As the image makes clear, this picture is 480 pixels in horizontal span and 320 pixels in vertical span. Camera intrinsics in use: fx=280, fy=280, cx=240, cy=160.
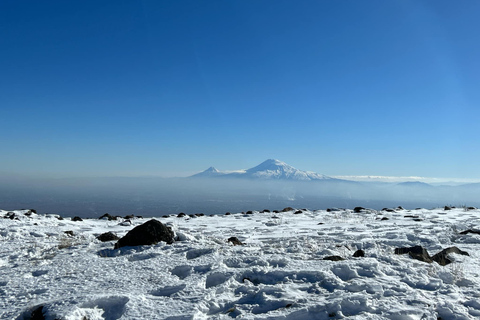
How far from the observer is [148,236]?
316 inches

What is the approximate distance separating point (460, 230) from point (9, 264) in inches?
573

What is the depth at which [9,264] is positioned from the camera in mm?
Result: 6695

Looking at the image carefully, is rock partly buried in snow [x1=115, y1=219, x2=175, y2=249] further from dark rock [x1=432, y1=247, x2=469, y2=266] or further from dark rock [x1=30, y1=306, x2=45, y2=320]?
dark rock [x1=432, y1=247, x2=469, y2=266]

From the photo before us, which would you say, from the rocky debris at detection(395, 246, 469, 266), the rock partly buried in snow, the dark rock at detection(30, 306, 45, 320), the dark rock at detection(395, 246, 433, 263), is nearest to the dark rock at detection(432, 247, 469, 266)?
the rocky debris at detection(395, 246, 469, 266)

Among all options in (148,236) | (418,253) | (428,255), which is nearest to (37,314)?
(148,236)

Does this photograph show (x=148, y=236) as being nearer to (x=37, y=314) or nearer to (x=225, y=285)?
(x=225, y=285)

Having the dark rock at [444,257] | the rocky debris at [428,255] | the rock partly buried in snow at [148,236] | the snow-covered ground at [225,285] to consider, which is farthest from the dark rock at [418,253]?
the rock partly buried in snow at [148,236]

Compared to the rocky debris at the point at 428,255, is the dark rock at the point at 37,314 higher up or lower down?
lower down

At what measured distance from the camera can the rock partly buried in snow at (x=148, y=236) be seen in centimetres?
784

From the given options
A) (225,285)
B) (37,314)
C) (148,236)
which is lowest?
(37,314)

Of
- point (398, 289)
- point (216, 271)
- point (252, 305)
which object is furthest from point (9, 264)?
point (398, 289)

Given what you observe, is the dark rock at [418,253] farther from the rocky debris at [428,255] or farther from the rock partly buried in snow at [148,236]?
the rock partly buried in snow at [148,236]

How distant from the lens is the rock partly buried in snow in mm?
7836

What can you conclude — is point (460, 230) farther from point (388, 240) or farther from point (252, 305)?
point (252, 305)
